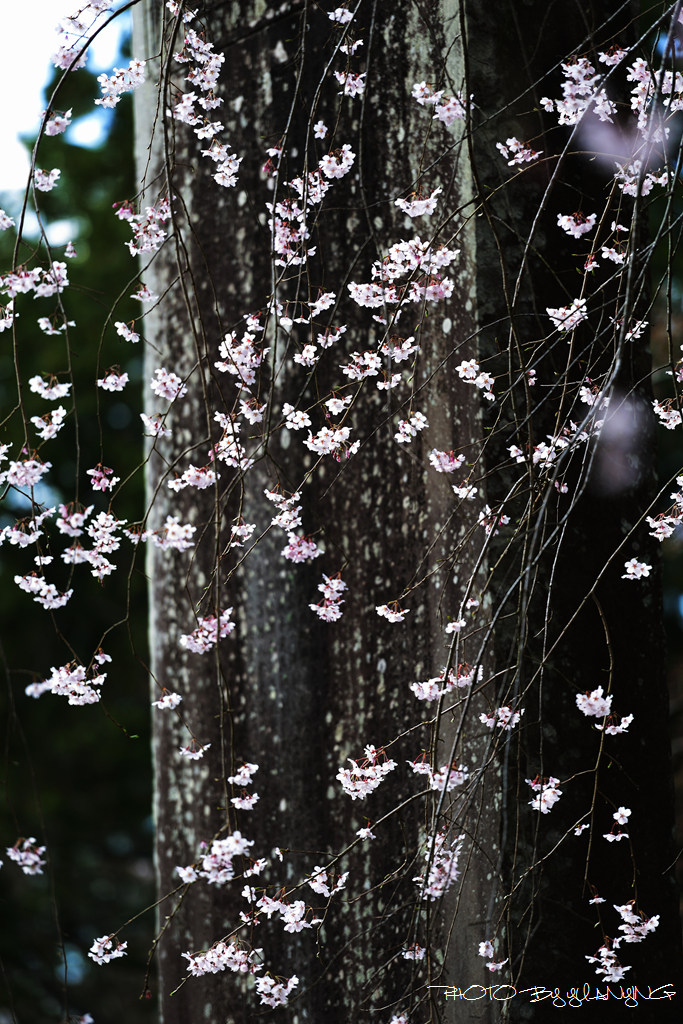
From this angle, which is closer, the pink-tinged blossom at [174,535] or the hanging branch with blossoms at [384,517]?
the hanging branch with blossoms at [384,517]

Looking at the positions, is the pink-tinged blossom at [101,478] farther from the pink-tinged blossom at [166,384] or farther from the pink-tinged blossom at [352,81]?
the pink-tinged blossom at [352,81]

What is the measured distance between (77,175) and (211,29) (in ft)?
15.9

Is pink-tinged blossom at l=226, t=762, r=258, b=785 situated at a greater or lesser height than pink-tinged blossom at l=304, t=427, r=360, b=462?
lesser

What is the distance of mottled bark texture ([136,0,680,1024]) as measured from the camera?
→ 1707 millimetres

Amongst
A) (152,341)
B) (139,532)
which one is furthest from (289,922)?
(152,341)

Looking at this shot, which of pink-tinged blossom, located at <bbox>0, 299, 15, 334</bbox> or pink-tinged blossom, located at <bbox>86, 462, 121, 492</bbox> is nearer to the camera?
pink-tinged blossom, located at <bbox>0, 299, 15, 334</bbox>

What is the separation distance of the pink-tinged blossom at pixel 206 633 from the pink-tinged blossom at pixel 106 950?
1.73 feet

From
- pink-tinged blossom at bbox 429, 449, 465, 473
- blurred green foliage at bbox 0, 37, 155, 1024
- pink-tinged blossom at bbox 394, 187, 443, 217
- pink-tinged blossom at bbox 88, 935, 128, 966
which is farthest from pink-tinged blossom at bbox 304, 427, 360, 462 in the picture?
blurred green foliage at bbox 0, 37, 155, 1024

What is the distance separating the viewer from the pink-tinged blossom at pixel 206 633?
1.81 meters

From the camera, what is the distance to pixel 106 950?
67.8 inches

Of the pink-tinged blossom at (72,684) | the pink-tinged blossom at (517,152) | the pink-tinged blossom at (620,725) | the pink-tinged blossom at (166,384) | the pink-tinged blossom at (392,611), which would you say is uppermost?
the pink-tinged blossom at (517,152)

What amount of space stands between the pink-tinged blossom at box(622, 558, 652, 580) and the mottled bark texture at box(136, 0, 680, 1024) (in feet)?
0.14

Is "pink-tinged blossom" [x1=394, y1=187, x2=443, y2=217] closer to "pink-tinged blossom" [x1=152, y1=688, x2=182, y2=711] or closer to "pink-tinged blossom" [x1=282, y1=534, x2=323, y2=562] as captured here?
"pink-tinged blossom" [x1=282, y1=534, x2=323, y2=562]

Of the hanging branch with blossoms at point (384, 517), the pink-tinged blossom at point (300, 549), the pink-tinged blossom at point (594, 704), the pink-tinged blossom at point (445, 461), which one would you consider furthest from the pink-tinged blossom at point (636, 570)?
the pink-tinged blossom at point (300, 549)
